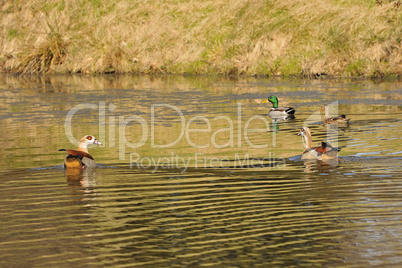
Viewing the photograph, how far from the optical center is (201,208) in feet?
29.7

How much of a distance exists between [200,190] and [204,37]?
27.7m

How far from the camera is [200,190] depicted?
10.2m

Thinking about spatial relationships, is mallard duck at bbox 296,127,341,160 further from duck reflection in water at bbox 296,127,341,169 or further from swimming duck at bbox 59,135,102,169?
swimming duck at bbox 59,135,102,169

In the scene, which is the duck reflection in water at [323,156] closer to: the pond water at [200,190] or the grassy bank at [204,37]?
the pond water at [200,190]

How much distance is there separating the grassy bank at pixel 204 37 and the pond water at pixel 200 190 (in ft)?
30.2

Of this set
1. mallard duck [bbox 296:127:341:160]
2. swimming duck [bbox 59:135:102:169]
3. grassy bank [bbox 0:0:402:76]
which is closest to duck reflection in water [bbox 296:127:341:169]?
mallard duck [bbox 296:127:341:160]

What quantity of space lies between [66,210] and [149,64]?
2922 centimetres

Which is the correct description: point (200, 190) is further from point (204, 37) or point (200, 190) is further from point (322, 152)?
point (204, 37)

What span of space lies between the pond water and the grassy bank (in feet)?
30.2

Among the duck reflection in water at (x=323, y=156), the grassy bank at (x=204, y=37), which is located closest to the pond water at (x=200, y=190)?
the duck reflection in water at (x=323, y=156)

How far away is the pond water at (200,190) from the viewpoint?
7211mm

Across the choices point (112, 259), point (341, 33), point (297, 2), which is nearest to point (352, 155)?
point (112, 259)

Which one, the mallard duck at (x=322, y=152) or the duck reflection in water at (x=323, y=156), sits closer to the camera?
the duck reflection in water at (x=323, y=156)

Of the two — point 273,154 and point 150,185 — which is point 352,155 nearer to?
point 273,154
